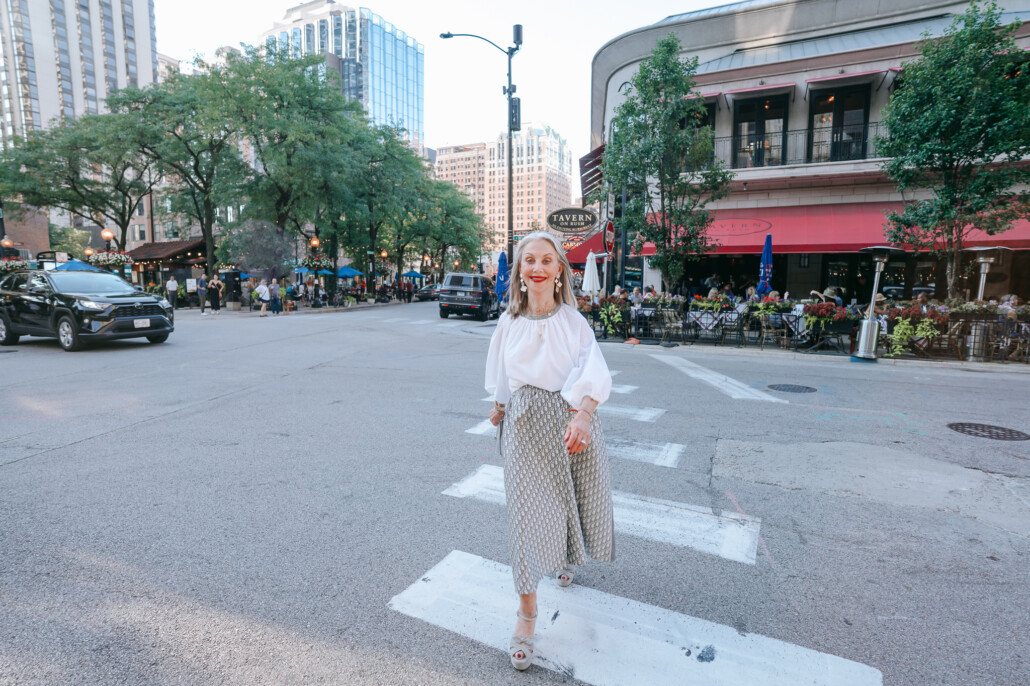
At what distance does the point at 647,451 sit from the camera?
519cm

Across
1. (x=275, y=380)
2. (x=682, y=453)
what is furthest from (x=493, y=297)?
(x=682, y=453)

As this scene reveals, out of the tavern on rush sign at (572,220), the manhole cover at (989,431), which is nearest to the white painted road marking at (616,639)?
the manhole cover at (989,431)

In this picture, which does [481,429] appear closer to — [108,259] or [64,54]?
[108,259]

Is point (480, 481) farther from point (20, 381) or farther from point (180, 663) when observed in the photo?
point (20, 381)

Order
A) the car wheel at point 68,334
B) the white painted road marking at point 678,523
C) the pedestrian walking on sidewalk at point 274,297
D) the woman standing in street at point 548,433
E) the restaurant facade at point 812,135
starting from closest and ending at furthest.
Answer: the woman standing in street at point 548,433
the white painted road marking at point 678,523
the car wheel at point 68,334
the restaurant facade at point 812,135
the pedestrian walking on sidewalk at point 274,297

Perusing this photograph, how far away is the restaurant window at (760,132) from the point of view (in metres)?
20.0

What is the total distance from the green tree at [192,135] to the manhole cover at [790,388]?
96.5 feet

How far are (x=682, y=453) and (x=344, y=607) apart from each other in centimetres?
343

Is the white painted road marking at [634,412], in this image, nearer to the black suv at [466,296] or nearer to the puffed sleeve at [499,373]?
the puffed sleeve at [499,373]

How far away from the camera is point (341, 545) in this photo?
3314 millimetres

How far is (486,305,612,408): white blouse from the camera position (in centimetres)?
237

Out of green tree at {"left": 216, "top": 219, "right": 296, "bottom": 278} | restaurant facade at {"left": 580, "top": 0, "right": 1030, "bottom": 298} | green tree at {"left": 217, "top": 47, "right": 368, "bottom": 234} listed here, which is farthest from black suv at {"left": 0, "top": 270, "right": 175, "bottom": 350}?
green tree at {"left": 216, "top": 219, "right": 296, "bottom": 278}

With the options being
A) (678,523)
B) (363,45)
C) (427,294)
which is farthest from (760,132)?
(363,45)

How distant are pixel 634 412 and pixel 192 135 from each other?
1246 inches
